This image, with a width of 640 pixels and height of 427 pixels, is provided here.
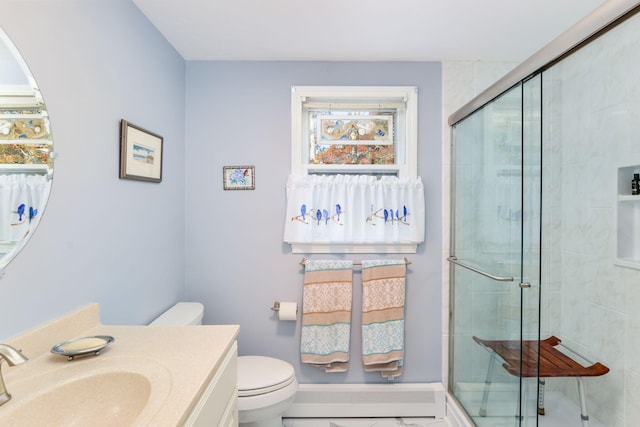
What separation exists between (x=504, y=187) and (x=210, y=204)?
170 cm

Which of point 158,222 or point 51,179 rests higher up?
point 51,179

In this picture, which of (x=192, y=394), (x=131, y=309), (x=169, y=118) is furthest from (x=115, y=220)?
(x=192, y=394)

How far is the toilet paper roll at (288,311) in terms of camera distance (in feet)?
7.14

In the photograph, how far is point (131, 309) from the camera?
1626mm

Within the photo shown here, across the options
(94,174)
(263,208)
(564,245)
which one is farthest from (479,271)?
(94,174)

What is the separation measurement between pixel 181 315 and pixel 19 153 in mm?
1156

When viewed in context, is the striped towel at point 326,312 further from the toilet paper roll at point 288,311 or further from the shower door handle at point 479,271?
the shower door handle at point 479,271

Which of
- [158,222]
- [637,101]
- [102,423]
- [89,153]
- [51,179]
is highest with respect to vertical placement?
[637,101]

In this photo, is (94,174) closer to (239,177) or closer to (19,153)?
(19,153)

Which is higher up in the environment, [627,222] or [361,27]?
[361,27]

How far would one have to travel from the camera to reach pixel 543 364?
61.2 inches

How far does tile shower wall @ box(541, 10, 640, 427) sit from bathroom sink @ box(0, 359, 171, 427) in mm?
1534

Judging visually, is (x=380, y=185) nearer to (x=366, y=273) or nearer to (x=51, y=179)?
(x=366, y=273)

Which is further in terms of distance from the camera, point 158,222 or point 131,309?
point 158,222
